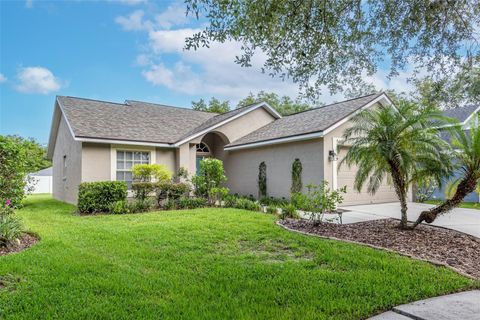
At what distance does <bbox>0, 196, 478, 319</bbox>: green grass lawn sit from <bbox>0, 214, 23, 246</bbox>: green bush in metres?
0.60

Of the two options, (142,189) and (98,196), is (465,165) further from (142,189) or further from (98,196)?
(98,196)

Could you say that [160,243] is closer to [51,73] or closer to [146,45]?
[146,45]

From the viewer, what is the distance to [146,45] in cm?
1241

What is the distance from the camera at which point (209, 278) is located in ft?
14.8

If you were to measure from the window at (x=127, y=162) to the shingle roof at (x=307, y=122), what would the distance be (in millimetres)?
4907

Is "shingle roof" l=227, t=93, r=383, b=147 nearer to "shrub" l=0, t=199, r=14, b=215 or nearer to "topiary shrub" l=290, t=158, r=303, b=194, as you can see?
"topiary shrub" l=290, t=158, r=303, b=194

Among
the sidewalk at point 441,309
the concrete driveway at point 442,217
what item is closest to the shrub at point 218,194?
the concrete driveway at point 442,217

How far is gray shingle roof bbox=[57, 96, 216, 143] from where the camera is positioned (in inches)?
543

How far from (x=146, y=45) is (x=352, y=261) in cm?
1117

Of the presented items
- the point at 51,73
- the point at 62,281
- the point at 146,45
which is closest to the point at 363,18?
the point at 62,281

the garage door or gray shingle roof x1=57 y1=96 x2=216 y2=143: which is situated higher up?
gray shingle roof x1=57 y1=96 x2=216 y2=143

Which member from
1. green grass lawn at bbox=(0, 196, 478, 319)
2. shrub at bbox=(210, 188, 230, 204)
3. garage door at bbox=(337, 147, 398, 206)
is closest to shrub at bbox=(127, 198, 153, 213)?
shrub at bbox=(210, 188, 230, 204)

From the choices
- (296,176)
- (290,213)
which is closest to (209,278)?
(290,213)


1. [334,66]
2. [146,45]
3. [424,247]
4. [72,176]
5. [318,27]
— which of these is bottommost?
[424,247]
